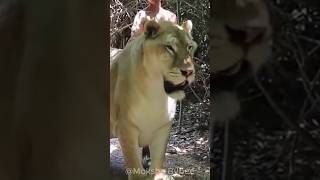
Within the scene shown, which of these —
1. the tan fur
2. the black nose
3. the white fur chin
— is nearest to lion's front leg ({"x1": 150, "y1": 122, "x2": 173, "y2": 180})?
the tan fur

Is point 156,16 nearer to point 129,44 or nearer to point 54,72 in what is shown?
point 129,44

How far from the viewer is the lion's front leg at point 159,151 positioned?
2.24 metres

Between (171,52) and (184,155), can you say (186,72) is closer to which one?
(171,52)

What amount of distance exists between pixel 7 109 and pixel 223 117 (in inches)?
30.3

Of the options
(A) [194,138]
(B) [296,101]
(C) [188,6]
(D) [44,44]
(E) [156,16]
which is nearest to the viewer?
(B) [296,101]

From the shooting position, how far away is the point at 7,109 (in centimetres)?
202

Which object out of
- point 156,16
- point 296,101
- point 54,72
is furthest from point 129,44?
point 296,101

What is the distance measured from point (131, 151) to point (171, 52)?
423mm

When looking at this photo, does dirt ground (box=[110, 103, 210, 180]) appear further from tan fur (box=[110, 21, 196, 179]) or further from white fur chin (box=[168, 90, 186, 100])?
white fur chin (box=[168, 90, 186, 100])

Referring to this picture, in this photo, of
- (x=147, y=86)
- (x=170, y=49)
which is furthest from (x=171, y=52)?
(x=147, y=86)

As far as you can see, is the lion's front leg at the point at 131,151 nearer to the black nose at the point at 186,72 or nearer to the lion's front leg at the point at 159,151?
the lion's front leg at the point at 159,151

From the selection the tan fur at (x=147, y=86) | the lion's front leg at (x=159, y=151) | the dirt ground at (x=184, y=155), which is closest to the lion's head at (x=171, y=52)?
the tan fur at (x=147, y=86)

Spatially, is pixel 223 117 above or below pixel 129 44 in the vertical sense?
below

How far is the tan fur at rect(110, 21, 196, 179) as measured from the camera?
224cm
